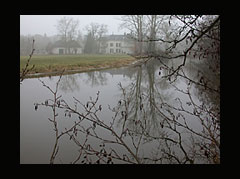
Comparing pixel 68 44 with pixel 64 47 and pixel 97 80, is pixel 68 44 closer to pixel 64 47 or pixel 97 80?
pixel 64 47

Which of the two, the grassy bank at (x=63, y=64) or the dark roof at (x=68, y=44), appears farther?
the dark roof at (x=68, y=44)

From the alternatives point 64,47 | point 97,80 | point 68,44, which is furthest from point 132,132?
point 68,44

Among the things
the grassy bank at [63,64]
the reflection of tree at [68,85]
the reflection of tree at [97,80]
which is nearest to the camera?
the reflection of tree at [68,85]

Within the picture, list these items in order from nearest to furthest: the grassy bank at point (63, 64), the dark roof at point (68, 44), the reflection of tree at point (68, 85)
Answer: the reflection of tree at point (68, 85), the grassy bank at point (63, 64), the dark roof at point (68, 44)

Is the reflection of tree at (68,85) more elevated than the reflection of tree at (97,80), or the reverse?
the reflection of tree at (97,80)

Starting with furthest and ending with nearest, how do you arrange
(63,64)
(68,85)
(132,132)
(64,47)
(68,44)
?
(68,44) < (64,47) < (63,64) < (68,85) < (132,132)

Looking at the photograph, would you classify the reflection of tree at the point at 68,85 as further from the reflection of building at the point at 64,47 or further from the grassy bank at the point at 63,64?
the reflection of building at the point at 64,47

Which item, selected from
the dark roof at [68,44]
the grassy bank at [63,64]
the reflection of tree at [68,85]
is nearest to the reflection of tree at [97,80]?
the reflection of tree at [68,85]

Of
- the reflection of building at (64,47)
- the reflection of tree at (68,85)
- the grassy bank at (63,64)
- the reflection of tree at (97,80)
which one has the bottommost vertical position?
the reflection of tree at (68,85)
